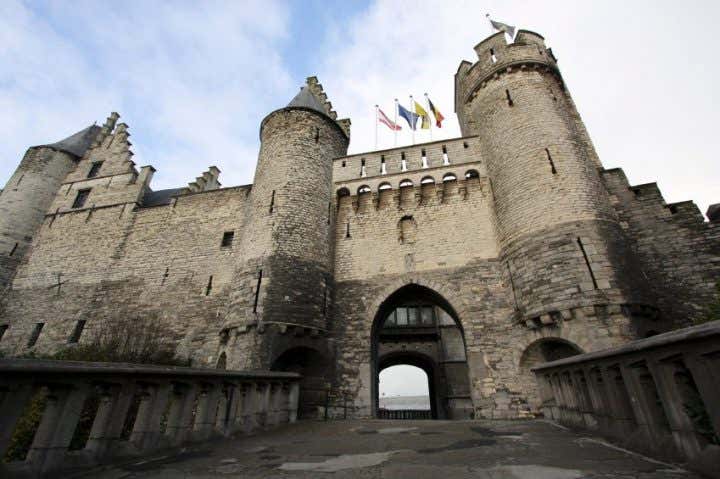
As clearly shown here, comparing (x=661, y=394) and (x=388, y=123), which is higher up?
(x=388, y=123)

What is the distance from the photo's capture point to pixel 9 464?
6.73 ft

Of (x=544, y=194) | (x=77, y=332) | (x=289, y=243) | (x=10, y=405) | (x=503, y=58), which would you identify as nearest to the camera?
(x=10, y=405)

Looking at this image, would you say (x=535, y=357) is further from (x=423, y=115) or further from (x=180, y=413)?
(x=423, y=115)

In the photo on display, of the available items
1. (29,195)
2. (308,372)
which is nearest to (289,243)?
(308,372)

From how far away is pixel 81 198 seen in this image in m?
15.1

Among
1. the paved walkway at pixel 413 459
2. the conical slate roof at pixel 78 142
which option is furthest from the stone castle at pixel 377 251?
the paved walkway at pixel 413 459

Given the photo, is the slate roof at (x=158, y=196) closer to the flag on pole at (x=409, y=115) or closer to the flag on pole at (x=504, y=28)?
the flag on pole at (x=409, y=115)

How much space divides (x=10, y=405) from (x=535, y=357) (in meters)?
9.01

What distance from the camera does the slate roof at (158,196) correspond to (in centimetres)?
1535

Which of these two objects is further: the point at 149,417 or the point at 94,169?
the point at 94,169

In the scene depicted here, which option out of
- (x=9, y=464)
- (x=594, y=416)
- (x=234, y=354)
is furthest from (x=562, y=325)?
(x=9, y=464)

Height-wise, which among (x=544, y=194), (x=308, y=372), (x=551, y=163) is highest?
(x=551, y=163)

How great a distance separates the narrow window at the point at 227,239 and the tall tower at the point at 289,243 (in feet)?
6.50

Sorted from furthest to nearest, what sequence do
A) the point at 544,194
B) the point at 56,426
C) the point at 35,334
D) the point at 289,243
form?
the point at 35,334, the point at 289,243, the point at 544,194, the point at 56,426
